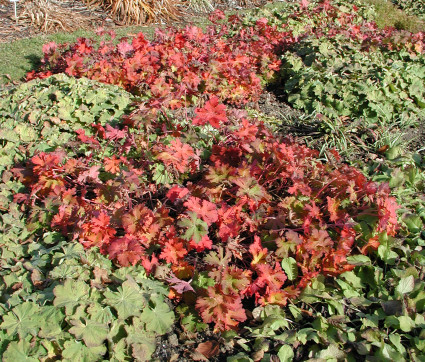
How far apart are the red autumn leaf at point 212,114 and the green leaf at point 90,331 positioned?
4.91ft

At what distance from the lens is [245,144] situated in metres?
2.91

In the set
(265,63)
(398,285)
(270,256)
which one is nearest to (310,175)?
(270,256)

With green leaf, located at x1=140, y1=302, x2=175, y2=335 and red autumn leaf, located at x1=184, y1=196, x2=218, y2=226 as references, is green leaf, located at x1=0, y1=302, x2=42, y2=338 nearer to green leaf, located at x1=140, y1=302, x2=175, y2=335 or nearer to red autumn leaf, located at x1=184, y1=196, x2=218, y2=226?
green leaf, located at x1=140, y1=302, x2=175, y2=335

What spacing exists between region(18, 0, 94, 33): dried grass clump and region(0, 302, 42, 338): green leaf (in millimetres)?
6396

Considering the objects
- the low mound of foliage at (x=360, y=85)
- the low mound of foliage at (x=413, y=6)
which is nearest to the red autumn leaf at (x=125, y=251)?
the low mound of foliage at (x=360, y=85)

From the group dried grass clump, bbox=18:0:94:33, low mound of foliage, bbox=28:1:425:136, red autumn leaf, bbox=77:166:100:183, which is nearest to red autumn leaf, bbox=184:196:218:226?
red autumn leaf, bbox=77:166:100:183

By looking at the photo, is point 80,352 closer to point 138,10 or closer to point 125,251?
point 125,251

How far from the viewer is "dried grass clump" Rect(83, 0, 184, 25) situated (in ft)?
26.3

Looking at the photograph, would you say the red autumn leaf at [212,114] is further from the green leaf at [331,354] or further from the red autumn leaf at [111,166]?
the green leaf at [331,354]

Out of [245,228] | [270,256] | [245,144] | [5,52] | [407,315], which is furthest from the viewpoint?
[5,52]

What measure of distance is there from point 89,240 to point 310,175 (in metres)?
1.62

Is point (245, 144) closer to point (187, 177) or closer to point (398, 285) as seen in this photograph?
point (187, 177)

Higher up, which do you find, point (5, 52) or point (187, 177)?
point (187, 177)

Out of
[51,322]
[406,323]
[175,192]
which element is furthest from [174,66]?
[406,323]
